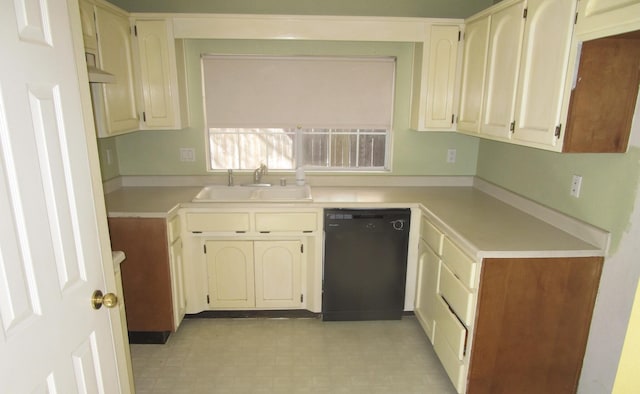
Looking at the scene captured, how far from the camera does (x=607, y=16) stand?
1455 millimetres

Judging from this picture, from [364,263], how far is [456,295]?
2.65 ft

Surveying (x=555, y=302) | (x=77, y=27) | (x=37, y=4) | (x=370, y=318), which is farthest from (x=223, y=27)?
(x=555, y=302)

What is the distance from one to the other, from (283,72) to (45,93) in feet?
7.18

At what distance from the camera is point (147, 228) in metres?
2.41

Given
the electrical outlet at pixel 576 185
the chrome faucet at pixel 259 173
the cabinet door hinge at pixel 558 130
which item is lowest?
the chrome faucet at pixel 259 173

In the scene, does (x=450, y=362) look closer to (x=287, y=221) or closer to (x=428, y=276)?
(x=428, y=276)

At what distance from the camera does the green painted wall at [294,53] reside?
2.98 m

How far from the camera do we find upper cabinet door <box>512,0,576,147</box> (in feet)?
5.62

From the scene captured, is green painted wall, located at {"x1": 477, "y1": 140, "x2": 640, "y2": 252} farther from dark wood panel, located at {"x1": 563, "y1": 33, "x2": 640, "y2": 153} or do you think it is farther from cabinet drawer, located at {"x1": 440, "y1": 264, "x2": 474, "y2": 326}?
cabinet drawer, located at {"x1": 440, "y1": 264, "x2": 474, "y2": 326}

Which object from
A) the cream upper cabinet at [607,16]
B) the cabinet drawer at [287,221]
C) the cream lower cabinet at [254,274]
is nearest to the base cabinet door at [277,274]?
the cream lower cabinet at [254,274]

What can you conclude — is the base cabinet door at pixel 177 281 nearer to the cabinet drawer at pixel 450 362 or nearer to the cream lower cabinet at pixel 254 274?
the cream lower cabinet at pixel 254 274

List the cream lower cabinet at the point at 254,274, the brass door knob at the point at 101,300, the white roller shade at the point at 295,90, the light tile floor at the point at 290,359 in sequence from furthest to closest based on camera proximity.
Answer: the white roller shade at the point at 295,90, the cream lower cabinet at the point at 254,274, the light tile floor at the point at 290,359, the brass door knob at the point at 101,300

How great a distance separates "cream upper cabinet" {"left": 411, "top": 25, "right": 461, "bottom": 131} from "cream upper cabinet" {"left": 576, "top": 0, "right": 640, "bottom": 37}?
121cm

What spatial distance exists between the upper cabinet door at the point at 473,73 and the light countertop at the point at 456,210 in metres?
0.54
